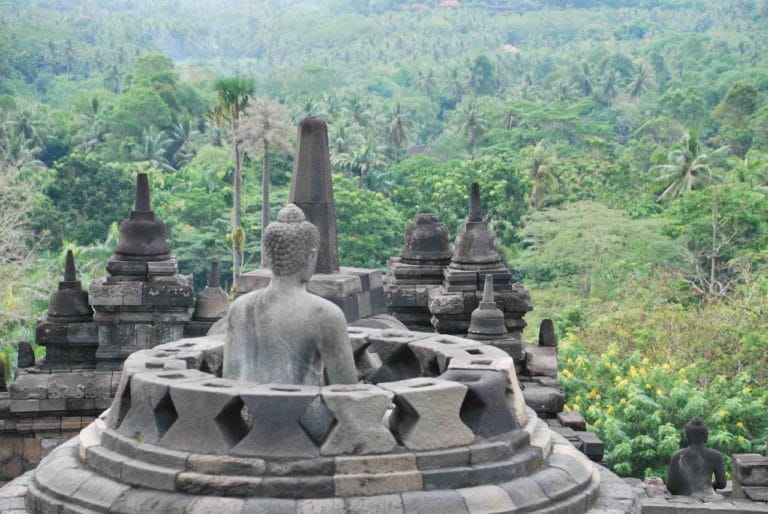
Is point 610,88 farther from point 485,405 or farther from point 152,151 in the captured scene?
point 485,405

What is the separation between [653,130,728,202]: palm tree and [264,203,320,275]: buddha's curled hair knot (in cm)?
3919

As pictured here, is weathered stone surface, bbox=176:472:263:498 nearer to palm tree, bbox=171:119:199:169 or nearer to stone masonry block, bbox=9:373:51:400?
stone masonry block, bbox=9:373:51:400

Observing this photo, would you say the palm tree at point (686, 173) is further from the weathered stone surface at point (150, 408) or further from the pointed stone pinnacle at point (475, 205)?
the weathered stone surface at point (150, 408)

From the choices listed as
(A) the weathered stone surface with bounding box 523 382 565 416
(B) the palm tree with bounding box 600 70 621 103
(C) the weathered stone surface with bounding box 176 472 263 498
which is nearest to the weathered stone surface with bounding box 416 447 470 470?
(C) the weathered stone surface with bounding box 176 472 263 498

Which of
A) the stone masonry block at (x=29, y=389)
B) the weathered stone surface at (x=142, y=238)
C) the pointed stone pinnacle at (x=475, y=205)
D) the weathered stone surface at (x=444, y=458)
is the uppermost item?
the pointed stone pinnacle at (x=475, y=205)

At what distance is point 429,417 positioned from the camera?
767cm

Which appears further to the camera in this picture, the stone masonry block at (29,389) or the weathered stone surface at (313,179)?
the stone masonry block at (29,389)

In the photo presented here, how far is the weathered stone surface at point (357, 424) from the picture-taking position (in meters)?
7.44

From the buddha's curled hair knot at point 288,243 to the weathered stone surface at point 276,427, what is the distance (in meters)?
1.12

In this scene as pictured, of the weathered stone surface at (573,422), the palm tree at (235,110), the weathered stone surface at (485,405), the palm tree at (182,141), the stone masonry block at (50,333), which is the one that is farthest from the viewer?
the palm tree at (182,141)

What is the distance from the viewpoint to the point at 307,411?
754cm

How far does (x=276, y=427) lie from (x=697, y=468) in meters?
6.81

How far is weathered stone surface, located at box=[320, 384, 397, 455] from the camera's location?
744cm

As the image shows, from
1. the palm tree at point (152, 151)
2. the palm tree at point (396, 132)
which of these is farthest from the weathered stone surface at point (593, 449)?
the palm tree at point (396, 132)
